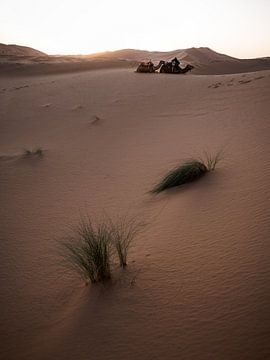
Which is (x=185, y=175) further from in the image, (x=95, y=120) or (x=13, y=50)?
(x=13, y=50)

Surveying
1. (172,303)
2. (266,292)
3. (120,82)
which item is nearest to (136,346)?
(172,303)

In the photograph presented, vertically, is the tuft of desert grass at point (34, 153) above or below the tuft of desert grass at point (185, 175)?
above

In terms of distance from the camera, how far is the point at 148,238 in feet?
10.1

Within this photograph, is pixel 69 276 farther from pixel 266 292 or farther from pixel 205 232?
pixel 266 292

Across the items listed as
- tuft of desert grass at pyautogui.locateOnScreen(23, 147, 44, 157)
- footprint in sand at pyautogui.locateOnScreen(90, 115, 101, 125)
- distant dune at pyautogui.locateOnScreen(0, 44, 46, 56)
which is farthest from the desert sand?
distant dune at pyautogui.locateOnScreen(0, 44, 46, 56)

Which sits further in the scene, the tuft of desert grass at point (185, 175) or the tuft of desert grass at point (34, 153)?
the tuft of desert grass at point (34, 153)

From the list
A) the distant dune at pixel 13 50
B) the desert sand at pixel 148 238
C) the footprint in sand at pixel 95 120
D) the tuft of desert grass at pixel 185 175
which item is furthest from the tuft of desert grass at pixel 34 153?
the distant dune at pixel 13 50

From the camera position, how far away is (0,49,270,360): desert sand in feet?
6.34

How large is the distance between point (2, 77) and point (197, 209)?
1765 centimetres

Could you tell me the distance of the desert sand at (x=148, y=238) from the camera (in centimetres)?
193

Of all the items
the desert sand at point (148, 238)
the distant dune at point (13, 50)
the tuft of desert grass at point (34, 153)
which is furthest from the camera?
the distant dune at point (13, 50)

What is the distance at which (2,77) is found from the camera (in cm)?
1803

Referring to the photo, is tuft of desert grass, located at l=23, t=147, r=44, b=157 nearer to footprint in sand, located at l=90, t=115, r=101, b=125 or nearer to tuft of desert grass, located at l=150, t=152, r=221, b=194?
footprint in sand, located at l=90, t=115, r=101, b=125

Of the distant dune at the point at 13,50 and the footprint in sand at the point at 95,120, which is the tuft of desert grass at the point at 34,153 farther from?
the distant dune at the point at 13,50
